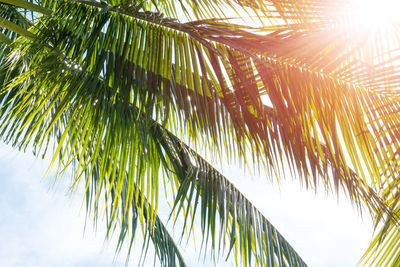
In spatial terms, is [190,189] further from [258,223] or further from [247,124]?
[247,124]

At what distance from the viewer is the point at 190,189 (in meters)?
2.72

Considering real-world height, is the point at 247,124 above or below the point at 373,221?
above

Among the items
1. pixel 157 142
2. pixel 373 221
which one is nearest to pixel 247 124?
pixel 373 221

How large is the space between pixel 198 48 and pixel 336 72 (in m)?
0.56

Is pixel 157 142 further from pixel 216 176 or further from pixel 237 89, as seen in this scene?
pixel 237 89

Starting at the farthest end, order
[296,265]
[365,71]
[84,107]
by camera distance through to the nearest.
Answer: [296,265] < [84,107] < [365,71]

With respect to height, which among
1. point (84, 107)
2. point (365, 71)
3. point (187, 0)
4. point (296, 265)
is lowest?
point (296, 265)

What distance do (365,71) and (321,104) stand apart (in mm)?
194

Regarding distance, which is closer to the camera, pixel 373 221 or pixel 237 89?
pixel 237 89

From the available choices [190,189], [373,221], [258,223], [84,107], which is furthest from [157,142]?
[373,221]

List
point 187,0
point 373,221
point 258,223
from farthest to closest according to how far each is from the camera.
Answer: point 258,223, point 187,0, point 373,221

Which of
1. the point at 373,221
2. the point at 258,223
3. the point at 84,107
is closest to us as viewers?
the point at 373,221

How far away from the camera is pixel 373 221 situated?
6.63ft

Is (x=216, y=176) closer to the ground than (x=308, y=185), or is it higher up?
higher up
